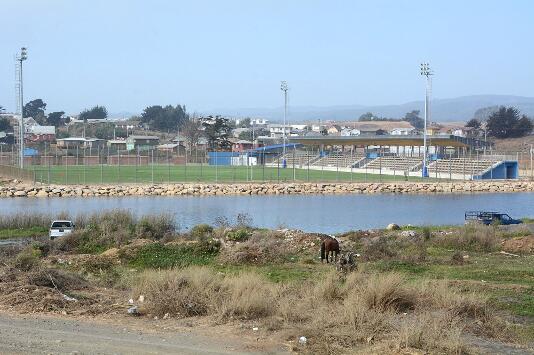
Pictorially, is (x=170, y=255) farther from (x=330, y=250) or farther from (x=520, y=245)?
(x=520, y=245)

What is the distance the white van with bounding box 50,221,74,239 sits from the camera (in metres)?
29.1

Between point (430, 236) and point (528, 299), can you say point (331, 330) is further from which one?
point (430, 236)

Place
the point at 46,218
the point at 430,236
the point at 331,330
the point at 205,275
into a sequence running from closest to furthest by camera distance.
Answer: the point at 331,330 < the point at 205,275 < the point at 430,236 < the point at 46,218

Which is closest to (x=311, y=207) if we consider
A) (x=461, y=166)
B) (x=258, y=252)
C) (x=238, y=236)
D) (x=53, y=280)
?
(x=238, y=236)

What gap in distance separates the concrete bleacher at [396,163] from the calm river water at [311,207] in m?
24.5

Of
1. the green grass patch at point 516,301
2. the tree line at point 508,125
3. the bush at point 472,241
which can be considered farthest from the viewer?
the tree line at point 508,125

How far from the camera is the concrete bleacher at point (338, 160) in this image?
102m

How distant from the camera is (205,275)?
48.4 ft

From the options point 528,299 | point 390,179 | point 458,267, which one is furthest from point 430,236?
point 390,179

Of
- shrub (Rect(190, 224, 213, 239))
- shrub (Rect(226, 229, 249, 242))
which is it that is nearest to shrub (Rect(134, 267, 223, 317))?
shrub (Rect(226, 229, 249, 242))

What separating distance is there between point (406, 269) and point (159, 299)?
8465mm

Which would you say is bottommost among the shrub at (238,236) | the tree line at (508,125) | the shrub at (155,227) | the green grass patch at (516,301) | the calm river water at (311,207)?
the calm river water at (311,207)

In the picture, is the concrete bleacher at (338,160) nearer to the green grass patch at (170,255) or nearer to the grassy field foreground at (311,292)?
the green grass patch at (170,255)

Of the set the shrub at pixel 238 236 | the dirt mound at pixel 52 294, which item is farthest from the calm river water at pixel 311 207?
the dirt mound at pixel 52 294
